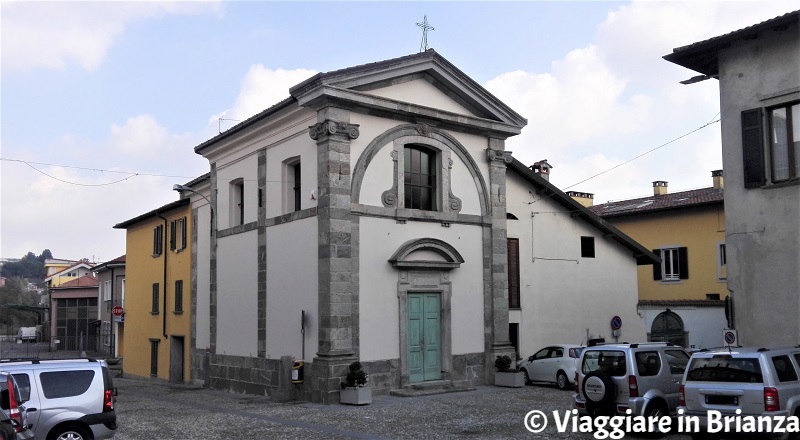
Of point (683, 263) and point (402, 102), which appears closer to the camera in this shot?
point (402, 102)

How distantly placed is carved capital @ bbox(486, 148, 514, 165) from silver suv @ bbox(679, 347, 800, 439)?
11.9 meters

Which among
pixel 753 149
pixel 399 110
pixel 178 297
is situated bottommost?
pixel 178 297

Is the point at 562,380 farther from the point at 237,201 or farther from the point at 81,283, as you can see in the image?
the point at 81,283

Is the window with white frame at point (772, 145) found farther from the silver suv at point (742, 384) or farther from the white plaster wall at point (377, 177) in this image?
the white plaster wall at point (377, 177)

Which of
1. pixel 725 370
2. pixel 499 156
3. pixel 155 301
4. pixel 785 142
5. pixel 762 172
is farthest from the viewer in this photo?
pixel 155 301

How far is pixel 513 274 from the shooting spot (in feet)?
83.9

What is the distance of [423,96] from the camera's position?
2156 cm

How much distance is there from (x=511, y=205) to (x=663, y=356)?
12.7 meters

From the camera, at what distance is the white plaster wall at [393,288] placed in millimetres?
19656

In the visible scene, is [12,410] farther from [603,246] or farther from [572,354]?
[603,246]

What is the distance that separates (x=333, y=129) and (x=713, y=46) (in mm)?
9148

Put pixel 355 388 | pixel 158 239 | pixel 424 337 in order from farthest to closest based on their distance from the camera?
1. pixel 158 239
2. pixel 424 337
3. pixel 355 388

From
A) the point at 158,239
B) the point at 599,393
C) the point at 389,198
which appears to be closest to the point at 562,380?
the point at 389,198

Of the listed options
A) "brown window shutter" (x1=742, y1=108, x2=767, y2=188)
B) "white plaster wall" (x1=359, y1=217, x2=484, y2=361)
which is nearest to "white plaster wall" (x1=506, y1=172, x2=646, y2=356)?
"white plaster wall" (x1=359, y1=217, x2=484, y2=361)
